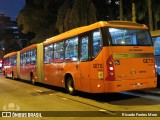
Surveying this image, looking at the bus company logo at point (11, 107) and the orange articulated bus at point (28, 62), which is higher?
the orange articulated bus at point (28, 62)

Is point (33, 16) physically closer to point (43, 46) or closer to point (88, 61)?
point (43, 46)

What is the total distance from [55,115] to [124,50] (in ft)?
12.5

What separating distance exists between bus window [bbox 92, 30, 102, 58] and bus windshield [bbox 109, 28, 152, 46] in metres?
0.49

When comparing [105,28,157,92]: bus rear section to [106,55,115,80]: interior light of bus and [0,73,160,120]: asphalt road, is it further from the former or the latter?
[0,73,160,120]: asphalt road

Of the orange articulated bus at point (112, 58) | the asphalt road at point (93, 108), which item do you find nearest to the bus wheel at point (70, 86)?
the orange articulated bus at point (112, 58)

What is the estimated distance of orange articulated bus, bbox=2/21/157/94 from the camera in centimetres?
1138

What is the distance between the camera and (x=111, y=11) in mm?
28672

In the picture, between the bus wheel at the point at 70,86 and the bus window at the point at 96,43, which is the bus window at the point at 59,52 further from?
the bus window at the point at 96,43

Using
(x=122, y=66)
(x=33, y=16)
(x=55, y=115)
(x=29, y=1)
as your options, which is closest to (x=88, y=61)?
Answer: (x=122, y=66)

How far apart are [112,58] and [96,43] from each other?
98 cm

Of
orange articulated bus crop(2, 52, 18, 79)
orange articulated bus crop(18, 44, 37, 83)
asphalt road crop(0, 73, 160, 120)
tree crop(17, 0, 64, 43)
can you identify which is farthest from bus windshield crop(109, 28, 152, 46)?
tree crop(17, 0, 64, 43)

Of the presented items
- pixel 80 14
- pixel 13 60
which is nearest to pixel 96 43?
pixel 80 14

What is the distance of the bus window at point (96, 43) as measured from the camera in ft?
38.4

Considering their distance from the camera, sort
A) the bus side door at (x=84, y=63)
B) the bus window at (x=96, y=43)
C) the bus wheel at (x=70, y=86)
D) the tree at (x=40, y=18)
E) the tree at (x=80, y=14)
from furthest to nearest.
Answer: the tree at (x=40, y=18) → the tree at (x=80, y=14) → the bus wheel at (x=70, y=86) → the bus side door at (x=84, y=63) → the bus window at (x=96, y=43)
